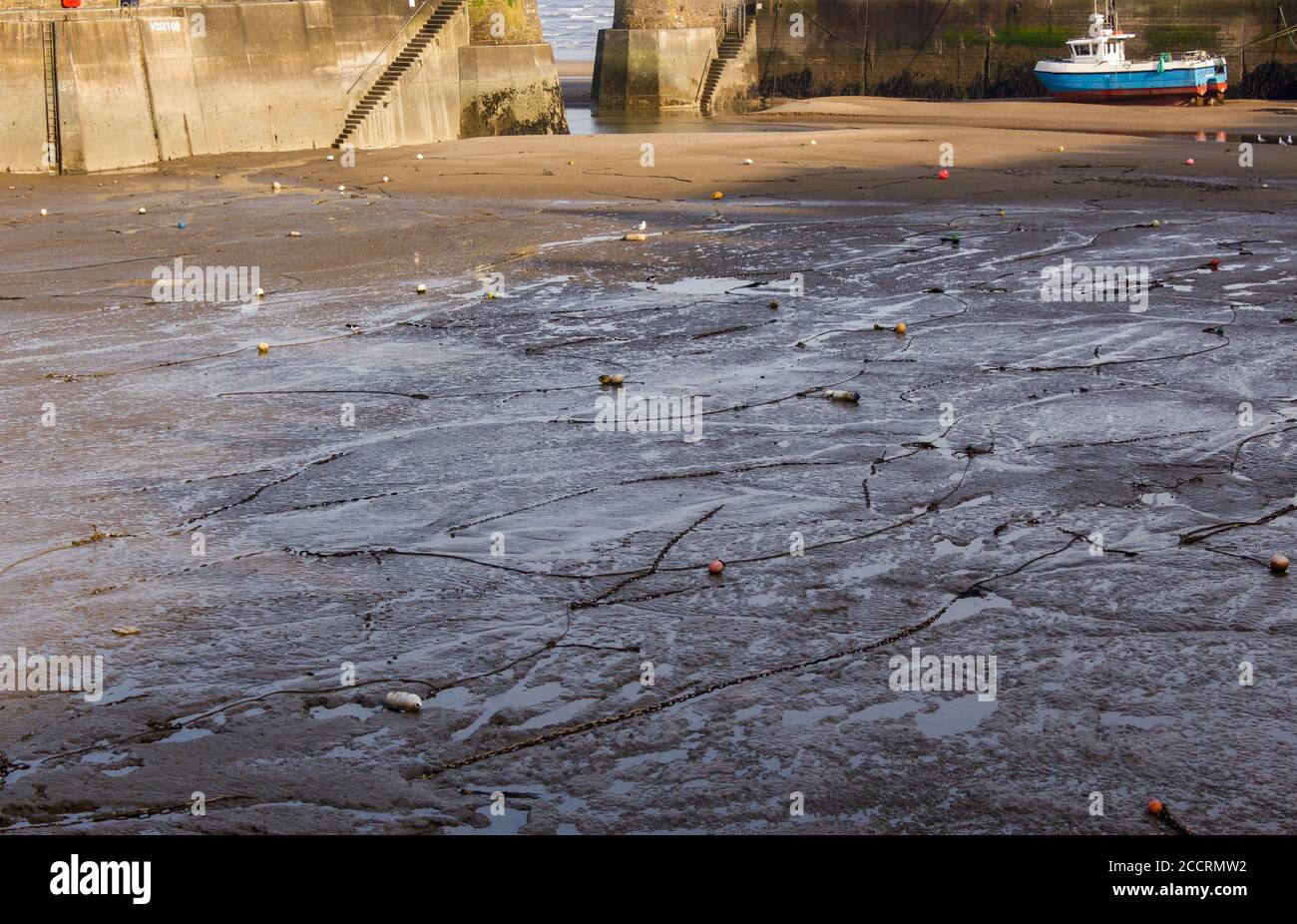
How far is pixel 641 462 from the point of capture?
8.62m

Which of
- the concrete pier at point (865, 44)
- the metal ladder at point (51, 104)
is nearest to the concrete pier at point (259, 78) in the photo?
the metal ladder at point (51, 104)

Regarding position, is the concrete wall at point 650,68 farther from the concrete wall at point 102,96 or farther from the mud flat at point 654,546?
the mud flat at point 654,546

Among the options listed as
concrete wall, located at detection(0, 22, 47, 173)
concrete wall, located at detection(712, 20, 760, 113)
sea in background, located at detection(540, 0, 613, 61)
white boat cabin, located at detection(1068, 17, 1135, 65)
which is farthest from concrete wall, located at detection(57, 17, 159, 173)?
sea in background, located at detection(540, 0, 613, 61)

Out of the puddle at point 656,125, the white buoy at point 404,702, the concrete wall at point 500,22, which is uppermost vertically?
the concrete wall at point 500,22

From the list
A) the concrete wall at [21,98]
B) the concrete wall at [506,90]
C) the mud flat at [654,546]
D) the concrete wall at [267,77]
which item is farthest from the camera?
the concrete wall at [506,90]

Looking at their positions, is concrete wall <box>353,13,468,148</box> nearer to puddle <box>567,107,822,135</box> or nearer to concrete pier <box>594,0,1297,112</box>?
puddle <box>567,107,822,135</box>

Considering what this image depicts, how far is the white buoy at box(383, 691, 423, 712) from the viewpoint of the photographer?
553 cm

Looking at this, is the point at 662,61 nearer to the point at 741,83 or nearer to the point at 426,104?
the point at 741,83

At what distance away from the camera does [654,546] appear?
7.26 m

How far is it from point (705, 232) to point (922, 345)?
7015 millimetres

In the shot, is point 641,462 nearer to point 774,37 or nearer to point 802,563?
point 802,563

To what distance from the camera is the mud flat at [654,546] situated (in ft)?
16.5

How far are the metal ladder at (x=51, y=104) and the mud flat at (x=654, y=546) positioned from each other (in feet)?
33.6
